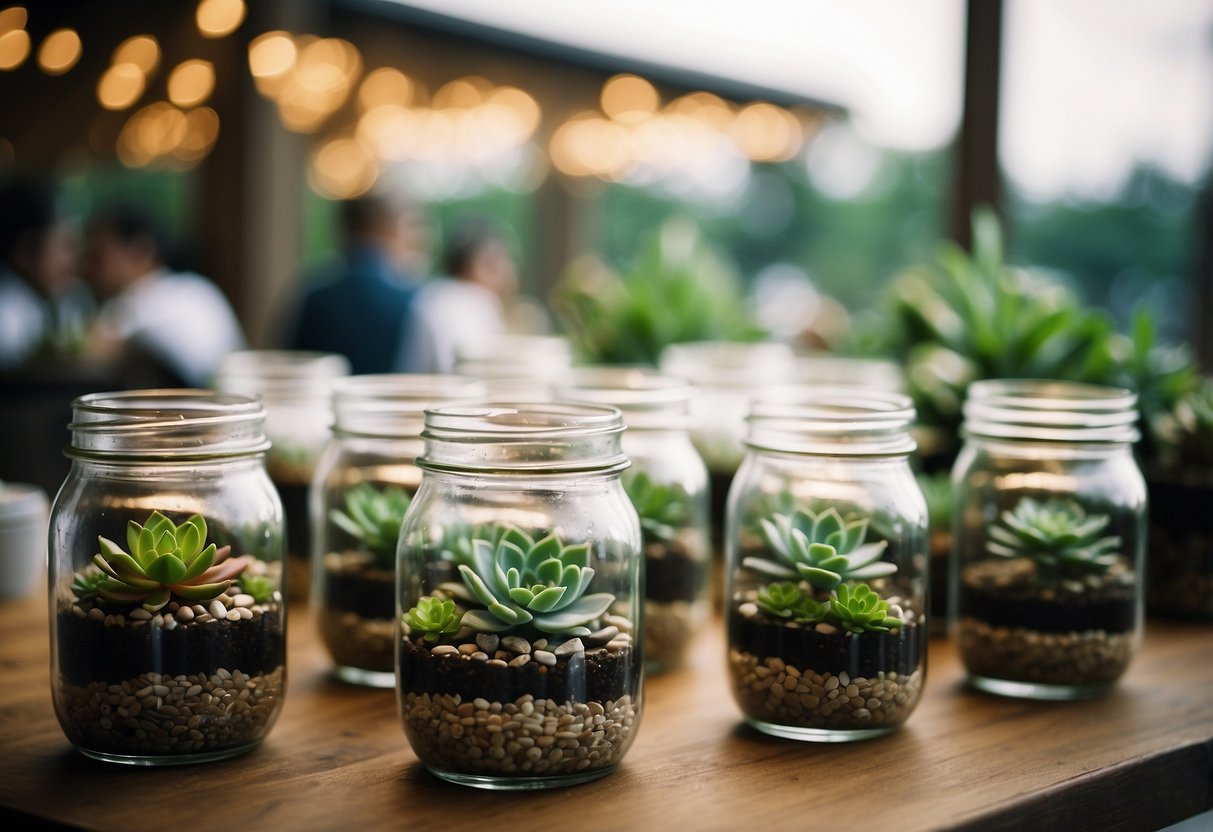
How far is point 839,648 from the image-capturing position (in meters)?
1.05

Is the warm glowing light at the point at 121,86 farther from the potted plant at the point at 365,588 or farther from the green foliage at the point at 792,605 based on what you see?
the green foliage at the point at 792,605

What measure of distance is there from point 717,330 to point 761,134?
196 inches

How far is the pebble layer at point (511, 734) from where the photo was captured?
36.5 inches

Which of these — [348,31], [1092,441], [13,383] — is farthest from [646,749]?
[348,31]

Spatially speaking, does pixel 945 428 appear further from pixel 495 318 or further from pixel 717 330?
pixel 495 318

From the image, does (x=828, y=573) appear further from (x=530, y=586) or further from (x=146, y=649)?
(x=146, y=649)

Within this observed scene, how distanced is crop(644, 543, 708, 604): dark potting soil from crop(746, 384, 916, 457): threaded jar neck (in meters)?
0.19

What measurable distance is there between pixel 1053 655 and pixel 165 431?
2.90 ft

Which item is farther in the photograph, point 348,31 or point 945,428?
point 348,31

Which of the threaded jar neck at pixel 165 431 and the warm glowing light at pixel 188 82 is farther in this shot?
the warm glowing light at pixel 188 82

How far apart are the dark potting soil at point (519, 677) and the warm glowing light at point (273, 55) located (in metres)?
3.64

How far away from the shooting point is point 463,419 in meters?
0.99

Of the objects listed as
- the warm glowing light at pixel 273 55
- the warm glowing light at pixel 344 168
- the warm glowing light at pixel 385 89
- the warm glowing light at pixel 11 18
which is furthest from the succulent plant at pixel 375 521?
the warm glowing light at pixel 344 168

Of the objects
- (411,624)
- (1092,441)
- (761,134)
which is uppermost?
(761,134)
